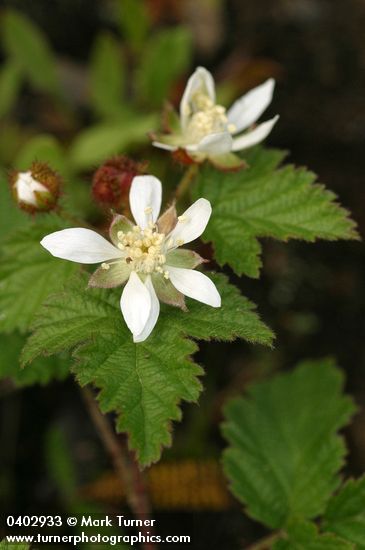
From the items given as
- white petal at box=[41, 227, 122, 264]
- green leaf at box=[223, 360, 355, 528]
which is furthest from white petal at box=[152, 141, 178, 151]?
green leaf at box=[223, 360, 355, 528]

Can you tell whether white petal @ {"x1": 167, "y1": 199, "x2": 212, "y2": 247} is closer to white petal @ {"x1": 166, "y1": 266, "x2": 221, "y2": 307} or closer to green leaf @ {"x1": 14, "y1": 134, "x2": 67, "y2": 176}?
white petal @ {"x1": 166, "y1": 266, "x2": 221, "y2": 307}

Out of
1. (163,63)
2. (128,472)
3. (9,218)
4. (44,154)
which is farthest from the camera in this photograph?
(163,63)

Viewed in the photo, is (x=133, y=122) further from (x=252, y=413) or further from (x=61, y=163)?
(x=252, y=413)

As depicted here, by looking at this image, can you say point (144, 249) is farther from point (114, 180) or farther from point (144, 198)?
point (114, 180)

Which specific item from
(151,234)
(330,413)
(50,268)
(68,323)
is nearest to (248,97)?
(151,234)

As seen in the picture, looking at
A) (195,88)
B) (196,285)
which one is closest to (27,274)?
(196,285)

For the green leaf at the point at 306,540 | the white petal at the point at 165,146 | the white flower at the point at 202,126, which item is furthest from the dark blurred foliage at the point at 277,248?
the white petal at the point at 165,146
